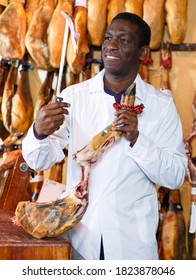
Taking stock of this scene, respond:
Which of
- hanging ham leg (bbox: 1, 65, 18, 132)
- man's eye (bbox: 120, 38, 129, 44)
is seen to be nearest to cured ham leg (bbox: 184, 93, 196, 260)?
hanging ham leg (bbox: 1, 65, 18, 132)

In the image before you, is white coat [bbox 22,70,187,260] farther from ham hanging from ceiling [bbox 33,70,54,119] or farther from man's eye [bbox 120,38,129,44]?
ham hanging from ceiling [bbox 33,70,54,119]

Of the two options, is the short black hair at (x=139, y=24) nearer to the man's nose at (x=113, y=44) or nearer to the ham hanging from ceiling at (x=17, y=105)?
the man's nose at (x=113, y=44)

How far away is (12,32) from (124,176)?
2.02 metres

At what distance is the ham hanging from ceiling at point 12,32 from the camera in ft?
11.6

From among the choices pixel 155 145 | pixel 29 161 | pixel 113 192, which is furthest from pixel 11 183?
pixel 155 145

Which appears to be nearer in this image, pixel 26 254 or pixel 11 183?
pixel 26 254

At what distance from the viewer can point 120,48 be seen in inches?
72.9

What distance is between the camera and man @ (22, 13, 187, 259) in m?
1.76

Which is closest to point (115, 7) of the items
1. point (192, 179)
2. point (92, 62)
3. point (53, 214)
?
point (92, 62)

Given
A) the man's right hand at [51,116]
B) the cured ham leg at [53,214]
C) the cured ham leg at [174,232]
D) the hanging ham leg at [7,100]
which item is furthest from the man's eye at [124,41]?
the hanging ham leg at [7,100]

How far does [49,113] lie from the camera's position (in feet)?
5.52

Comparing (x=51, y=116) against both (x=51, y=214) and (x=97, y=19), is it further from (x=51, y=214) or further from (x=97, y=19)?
(x=97, y=19)
